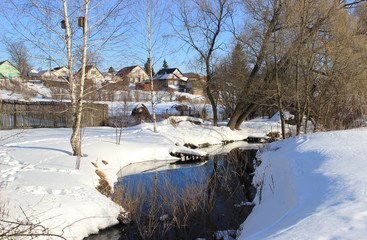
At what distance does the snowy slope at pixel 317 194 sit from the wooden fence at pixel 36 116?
10.1 meters

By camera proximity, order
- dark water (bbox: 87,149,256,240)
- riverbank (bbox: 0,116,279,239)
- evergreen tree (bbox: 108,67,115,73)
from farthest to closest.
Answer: evergreen tree (bbox: 108,67,115,73)
dark water (bbox: 87,149,256,240)
riverbank (bbox: 0,116,279,239)

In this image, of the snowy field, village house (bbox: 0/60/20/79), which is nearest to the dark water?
the snowy field

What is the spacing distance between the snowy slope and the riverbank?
3.04 metres

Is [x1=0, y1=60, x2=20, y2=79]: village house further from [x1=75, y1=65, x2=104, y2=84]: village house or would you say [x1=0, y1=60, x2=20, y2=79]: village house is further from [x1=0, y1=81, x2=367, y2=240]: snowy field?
[x1=0, y1=81, x2=367, y2=240]: snowy field

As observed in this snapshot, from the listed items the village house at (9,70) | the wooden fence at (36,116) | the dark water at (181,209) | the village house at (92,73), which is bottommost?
the dark water at (181,209)

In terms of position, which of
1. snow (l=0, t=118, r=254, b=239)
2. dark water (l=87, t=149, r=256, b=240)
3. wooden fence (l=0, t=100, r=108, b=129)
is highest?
wooden fence (l=0, t=100, r=108, b=129)

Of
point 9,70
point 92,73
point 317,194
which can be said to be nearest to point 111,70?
point 92,73

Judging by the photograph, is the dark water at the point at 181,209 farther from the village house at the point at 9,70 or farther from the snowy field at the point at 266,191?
the village house at the point at 9,70

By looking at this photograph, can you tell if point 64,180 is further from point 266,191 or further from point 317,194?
point 317,194

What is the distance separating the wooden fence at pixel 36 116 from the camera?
14.7 meters

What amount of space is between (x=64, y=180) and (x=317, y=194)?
215 inches

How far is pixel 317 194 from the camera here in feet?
13.2

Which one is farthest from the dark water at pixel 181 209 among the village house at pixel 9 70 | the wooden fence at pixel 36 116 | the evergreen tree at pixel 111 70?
the wooden fence at pixel 36 116

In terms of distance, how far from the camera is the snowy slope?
9.14 ft
